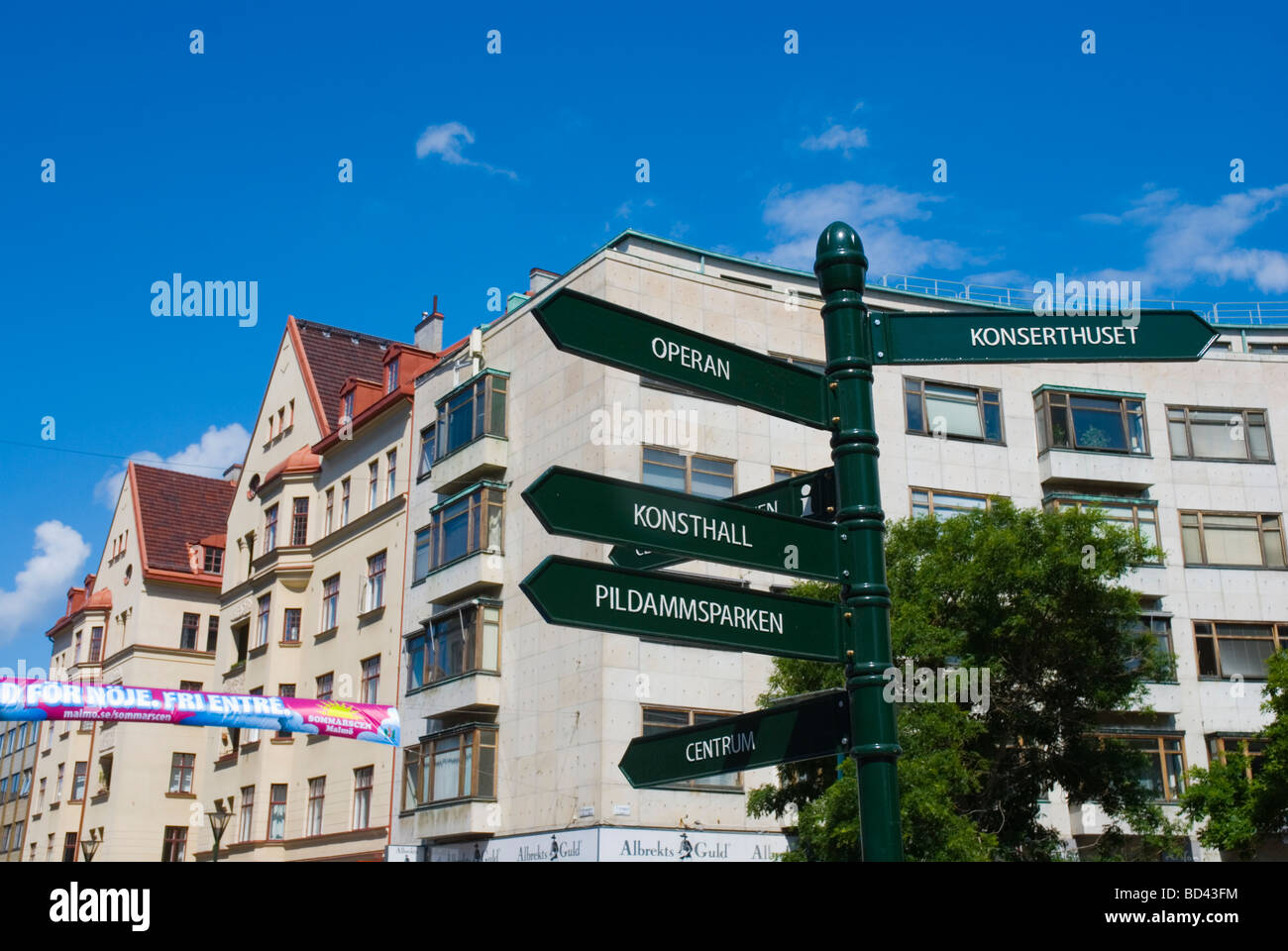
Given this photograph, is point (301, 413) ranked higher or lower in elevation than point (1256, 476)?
higher

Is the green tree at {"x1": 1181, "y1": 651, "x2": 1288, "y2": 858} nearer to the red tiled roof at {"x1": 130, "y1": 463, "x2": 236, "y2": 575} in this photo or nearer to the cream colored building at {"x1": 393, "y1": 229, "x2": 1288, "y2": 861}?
the cream colored building at {"x1": 393, "y1": 229, "x2": 1288, "y2": 861}

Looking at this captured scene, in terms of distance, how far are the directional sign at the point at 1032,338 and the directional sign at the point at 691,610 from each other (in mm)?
1352

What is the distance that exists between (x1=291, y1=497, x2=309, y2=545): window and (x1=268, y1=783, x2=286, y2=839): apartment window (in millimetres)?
8454

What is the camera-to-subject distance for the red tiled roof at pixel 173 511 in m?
56.5

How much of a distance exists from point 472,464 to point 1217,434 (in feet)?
71.8

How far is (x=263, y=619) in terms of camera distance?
44.9 meters

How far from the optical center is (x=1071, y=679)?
78.8ft

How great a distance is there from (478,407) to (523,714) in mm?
8813

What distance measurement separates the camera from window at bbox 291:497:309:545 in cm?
4425

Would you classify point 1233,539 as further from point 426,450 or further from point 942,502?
point 426,450

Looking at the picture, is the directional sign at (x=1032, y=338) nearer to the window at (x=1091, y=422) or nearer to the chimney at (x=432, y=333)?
the window at (x=1091, y=422)
